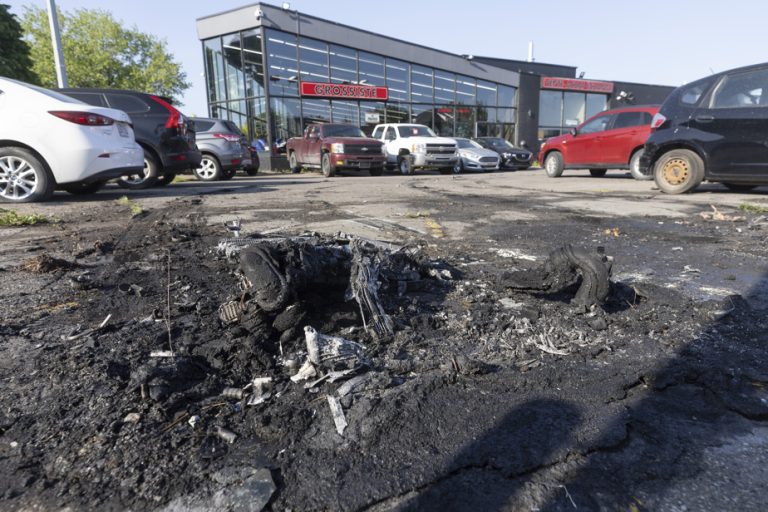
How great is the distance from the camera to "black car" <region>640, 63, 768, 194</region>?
6.75 meters

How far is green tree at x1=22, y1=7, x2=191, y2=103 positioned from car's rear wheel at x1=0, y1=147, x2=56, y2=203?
35.1 m

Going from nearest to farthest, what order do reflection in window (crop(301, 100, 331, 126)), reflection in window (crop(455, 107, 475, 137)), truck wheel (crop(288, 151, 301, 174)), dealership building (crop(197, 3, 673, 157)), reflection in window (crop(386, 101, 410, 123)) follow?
truck wheel (crop(288, 151, 301, 174))
dealership building (crop(197, 3, 673, 157))
reflection in window (crop(301, 100, 331, 126))
reflection in window (crop(386, 101, 410, 123))
reflection in window (crop(455, 107, 475, 137))

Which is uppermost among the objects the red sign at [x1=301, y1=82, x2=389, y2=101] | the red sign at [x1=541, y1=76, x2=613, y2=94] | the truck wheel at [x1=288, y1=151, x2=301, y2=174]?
the red sign at [x1=541, y1=76, x2=613, y2=94]

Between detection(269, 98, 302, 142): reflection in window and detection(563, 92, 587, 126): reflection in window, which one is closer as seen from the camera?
detection(269, 98, 302, 142): reflection in window

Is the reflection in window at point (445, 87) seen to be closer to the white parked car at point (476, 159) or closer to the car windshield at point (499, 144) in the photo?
the car windshield at point (499, 144)

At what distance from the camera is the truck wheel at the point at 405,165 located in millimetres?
17391

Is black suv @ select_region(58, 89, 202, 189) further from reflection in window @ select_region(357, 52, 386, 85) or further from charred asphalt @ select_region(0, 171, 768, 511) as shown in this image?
reflection in window @ select_region(357, 52, 386, 85)

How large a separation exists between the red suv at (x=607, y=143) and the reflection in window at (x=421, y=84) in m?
14.6

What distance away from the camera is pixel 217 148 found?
39.5 feet

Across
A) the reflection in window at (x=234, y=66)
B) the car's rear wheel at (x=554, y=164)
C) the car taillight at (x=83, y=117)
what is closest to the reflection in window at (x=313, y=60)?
the reflection in window at (x=234, y=66)

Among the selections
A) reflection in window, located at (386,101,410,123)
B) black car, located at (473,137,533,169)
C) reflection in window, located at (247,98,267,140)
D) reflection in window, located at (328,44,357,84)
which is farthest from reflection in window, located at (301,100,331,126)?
black car, located at (473,137,533,169)

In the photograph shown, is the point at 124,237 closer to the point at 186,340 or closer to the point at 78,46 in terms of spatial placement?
the point at 186,340

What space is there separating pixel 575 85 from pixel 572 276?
37700mm

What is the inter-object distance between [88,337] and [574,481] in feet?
6.91
